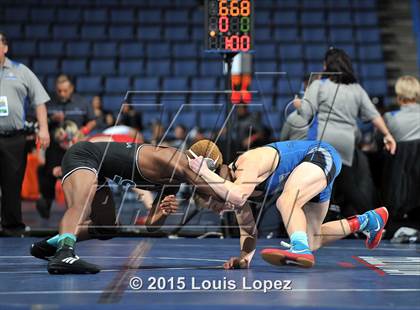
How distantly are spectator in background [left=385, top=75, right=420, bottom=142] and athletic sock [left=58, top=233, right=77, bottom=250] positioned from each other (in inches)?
126

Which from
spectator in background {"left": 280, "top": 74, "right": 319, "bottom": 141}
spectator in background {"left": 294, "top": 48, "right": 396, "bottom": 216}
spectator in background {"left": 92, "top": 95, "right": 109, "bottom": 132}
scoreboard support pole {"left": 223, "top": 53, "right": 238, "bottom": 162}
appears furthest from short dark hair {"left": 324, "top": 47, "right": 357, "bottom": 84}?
spectator in background {"left": 92, "top": 95, "right": 109, "bottom": 132}

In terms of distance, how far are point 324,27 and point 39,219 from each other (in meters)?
7.05

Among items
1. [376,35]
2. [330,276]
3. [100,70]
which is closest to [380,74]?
[376,35]

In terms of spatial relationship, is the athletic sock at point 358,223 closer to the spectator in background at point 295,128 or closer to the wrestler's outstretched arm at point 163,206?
the wrestler's outstretched arm at point 163,206

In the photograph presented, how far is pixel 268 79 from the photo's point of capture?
1277 centimetres

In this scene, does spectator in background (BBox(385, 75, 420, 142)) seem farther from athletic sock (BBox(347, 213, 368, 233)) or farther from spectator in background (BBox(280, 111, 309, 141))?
athletic sock (BBox(347, 213, 368, 233))

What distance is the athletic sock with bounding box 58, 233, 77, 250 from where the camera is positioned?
4.30 metres

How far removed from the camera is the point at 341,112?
6348 millimetres

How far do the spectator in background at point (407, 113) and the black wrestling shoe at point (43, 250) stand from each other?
10.3 ft

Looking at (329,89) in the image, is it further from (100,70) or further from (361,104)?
(100,70)

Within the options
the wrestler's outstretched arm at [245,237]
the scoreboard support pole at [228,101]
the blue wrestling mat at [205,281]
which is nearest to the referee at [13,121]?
the blue wrestling mat at [205,281]

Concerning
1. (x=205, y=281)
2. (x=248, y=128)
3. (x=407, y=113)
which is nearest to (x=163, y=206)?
(x=205, y=281)

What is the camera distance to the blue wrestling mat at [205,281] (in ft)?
11.1

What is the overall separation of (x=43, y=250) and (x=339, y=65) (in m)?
2.77
